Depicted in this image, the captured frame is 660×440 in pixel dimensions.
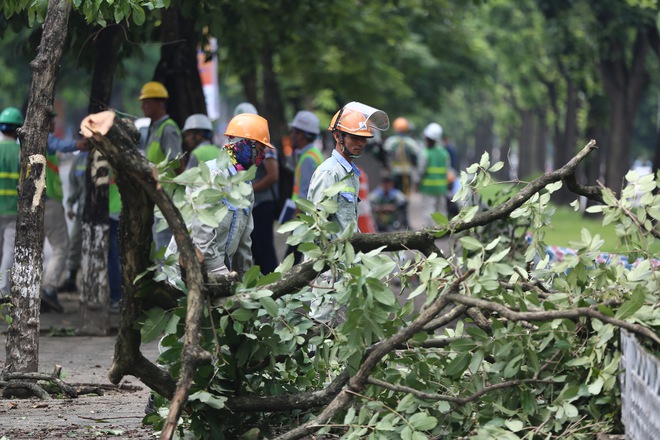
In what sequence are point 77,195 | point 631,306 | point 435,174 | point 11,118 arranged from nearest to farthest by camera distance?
1. point 631,306
2. point 11,118
3. point 77,195
4. point 435,174

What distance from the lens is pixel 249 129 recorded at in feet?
26.4

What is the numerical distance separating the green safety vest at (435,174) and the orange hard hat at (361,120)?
12.9 m

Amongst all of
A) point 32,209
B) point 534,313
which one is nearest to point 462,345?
point 534,313

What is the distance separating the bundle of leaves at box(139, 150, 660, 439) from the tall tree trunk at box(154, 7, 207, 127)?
8.19m

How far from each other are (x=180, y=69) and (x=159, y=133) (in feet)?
8.83

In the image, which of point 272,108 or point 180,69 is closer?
point 180,69

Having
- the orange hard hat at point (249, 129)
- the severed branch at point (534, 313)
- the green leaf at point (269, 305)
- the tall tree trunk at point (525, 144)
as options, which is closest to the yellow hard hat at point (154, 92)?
the orange hard hat at point (249, 129)

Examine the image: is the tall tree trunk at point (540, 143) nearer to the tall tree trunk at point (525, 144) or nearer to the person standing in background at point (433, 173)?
the tall tree trunk at point (525, 144)

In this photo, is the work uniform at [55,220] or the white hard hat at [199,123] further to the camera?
the work uniform at [55,220]

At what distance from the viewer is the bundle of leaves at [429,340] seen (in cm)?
620

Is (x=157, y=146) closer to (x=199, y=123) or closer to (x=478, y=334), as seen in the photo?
(x=199, y=123)

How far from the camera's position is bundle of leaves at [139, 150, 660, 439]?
6195 millimetres

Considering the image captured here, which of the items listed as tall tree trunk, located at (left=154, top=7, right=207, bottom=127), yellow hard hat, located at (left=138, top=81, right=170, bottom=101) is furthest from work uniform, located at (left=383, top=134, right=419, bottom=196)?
yellow hard hat, located at (left=138, top=81, right=170, bottom=101)

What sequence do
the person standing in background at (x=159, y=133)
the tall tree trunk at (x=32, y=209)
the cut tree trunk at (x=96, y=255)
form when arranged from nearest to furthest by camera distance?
the tall tree trunk at (x=32, y=209) → the cut tree trunk at (x=96, y=255) → the person standing in background at (x=159, y=133)
